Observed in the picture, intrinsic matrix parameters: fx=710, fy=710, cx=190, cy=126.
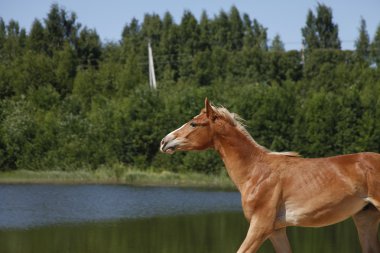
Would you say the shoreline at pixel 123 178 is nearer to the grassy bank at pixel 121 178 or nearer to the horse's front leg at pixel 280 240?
the grassy bank at pixel 121 178

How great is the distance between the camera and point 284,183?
808cm

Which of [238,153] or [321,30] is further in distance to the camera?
[321,30]

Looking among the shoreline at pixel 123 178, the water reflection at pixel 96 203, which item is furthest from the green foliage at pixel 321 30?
the water reflection at pixel 96 203

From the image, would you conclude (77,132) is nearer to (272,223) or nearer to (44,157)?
(44,157)

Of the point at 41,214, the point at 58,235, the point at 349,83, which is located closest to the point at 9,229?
the point at 58,235

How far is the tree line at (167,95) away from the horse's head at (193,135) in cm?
2672

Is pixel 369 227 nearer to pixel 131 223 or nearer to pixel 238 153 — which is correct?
pixel 238 153

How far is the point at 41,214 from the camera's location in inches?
806

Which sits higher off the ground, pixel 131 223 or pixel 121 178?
pixel 121 178

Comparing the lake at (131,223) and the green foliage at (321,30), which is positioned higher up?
the green foliage at (321,30)

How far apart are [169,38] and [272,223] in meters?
57.0

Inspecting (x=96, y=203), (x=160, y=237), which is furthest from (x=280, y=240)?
(x=96, y=203)

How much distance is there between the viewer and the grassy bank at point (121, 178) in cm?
3316

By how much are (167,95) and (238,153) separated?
32.4 m
